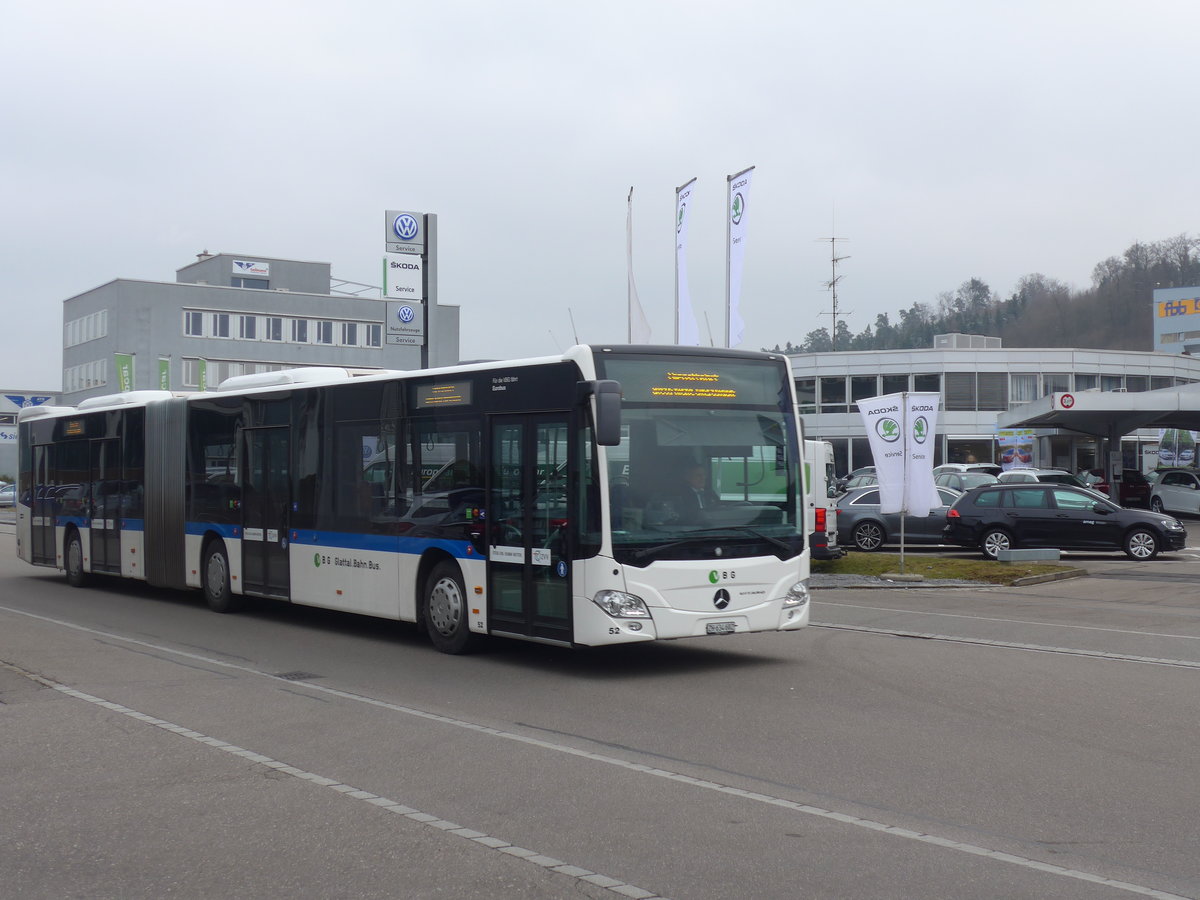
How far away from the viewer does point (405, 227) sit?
88.3 feet

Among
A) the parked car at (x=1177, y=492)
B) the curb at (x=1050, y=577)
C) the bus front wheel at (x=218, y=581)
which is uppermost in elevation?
the parked car at (x=1177, y=492)

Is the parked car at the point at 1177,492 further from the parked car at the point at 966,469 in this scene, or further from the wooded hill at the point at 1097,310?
the wooded hill at the point at 1097,310

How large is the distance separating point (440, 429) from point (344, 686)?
2.93 meters

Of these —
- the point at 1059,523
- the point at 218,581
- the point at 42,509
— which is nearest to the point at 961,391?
the point at 1059,523

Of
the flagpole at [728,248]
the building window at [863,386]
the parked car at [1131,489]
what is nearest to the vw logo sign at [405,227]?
the flagpole at [728,248]

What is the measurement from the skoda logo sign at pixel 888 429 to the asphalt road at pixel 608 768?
7.81 meters

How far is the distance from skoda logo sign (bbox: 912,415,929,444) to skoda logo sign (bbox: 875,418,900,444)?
11.0 inches

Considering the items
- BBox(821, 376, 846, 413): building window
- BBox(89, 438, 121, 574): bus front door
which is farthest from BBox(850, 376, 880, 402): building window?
BBox(89, 438, 121, 574): bus front door

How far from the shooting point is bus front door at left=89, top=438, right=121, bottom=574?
19938mm

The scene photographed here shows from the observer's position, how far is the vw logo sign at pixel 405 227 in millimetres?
26719

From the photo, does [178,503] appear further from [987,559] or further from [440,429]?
[987,559]

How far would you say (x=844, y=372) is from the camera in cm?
6788

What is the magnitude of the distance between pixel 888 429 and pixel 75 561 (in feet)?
45.7

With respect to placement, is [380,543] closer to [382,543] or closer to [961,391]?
[382,543]
